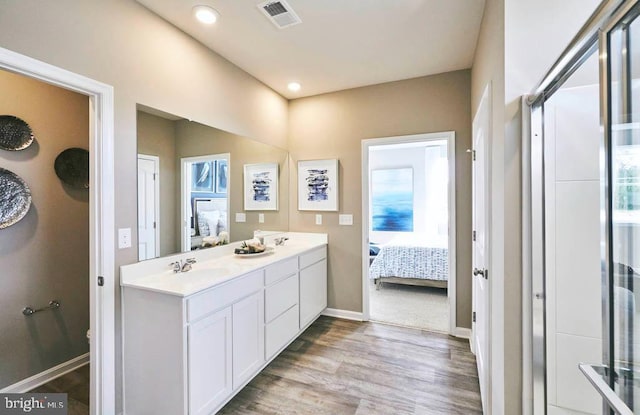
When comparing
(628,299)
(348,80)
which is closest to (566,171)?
(628,299)

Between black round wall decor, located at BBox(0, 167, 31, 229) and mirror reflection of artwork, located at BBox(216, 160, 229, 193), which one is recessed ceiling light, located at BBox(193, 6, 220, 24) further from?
black round wall decor, located at BBox(0, 167, 31, 229)

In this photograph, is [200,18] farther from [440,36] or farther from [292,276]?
[292,276]

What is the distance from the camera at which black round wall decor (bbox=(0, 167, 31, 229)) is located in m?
1.95

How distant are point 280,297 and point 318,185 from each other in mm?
1498

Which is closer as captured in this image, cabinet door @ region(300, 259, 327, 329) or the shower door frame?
the shower door frame

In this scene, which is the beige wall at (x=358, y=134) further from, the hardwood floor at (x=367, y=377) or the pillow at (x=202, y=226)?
the pillow at (x=202, y=226)

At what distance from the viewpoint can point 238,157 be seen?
9.51ft

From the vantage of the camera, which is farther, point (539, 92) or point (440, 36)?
point (440, 36)

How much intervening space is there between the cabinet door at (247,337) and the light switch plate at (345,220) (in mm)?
1470

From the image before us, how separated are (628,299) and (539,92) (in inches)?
33.9

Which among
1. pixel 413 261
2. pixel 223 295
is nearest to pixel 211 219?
pixel 223 295

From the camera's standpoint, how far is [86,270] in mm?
2434

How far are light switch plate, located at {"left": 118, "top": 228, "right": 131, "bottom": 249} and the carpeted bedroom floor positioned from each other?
269 centimetres

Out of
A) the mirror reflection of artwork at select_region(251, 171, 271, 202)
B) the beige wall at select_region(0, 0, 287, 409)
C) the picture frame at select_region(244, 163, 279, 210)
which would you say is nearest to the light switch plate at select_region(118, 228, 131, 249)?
the beige wall at select_region(0, 0, 287, 409)
